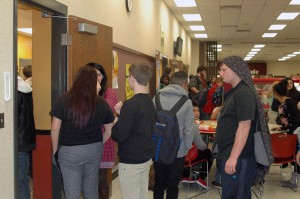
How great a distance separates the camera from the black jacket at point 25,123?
302cm

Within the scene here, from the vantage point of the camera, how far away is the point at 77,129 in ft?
8.41

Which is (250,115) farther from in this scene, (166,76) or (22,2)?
(166,76)

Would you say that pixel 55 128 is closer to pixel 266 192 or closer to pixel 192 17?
pixel 266 192

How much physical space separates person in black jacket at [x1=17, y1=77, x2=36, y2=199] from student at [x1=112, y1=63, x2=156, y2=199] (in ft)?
2.91

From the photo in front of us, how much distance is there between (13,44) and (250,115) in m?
1.69

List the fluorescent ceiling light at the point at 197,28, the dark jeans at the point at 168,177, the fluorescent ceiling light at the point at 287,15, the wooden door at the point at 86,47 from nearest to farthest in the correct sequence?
the dark jeans at the point at 168,177 → the wooden door at the point at 86,47 → the fluorescent ceiling light at the point at 287,15 → the fluorescent ceiling light at the point at 197,28

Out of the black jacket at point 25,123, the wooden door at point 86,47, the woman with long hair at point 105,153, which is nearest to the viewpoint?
Result: the black jacket at point 25,123

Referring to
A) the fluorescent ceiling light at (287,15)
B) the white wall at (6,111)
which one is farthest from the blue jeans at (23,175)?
the fluorescent ceiling light at (287,15)

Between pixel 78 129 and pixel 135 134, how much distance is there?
0.39 m

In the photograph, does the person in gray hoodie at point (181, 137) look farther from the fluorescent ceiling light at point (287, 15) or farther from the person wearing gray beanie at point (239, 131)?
the fluorescent ceiling light at point (287, 15)

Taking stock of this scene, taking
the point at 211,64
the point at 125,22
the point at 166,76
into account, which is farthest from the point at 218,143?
the point at 211,64

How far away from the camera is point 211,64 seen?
16.0m

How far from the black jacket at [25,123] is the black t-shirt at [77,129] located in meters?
0.60

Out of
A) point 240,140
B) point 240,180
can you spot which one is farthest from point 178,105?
point 240,180
